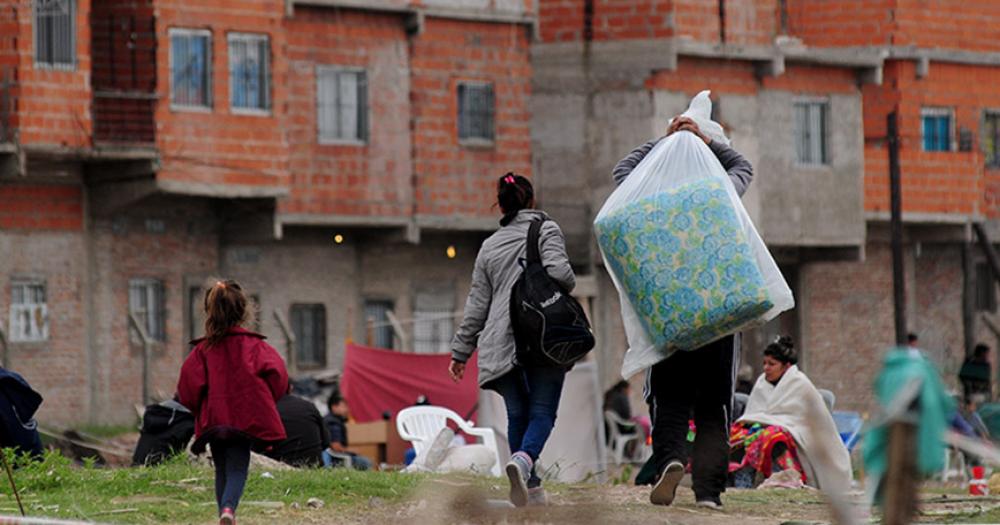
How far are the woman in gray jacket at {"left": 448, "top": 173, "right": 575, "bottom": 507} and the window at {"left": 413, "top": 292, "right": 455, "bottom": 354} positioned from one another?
24101mm

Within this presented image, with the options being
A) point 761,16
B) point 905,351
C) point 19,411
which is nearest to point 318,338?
point 761,16

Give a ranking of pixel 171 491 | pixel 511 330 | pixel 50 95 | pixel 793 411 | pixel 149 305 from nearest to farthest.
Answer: pixel 511 330 → pixel 171 491 → pixel 793 411 → pixel 50 95 → pixel 149 305

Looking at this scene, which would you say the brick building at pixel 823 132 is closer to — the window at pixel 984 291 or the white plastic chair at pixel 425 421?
the window at pixel 984 291

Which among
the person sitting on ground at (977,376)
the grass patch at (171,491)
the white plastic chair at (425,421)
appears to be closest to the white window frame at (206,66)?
the person sitting on ground at (977,376)

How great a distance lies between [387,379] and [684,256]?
1945cm

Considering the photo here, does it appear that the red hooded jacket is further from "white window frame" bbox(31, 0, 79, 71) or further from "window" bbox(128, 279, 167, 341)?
"window" bbox(128, 279, 167, 341)

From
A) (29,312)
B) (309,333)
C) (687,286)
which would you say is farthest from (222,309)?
(309,333)

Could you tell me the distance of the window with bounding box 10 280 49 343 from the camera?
108 ft

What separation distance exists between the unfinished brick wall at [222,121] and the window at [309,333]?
276 centimetres

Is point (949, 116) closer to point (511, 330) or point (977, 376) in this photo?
point (977, 376)

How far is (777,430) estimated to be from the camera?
16.1 metres

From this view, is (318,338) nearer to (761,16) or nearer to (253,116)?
(253,116)

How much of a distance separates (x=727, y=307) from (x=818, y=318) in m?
31.9

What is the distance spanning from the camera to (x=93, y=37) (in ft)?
112
